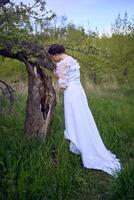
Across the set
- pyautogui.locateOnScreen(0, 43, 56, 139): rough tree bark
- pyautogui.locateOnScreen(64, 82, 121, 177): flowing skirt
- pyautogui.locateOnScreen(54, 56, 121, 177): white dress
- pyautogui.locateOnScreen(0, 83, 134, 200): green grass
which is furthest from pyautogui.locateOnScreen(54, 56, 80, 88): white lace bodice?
pyautogui.locateOnScreen(0, 83, 134, 200): green grass

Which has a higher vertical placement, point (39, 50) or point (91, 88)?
point (39, 50)

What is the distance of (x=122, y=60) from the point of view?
77.8ft

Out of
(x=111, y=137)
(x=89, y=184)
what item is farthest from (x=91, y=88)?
(x=89, y=184)

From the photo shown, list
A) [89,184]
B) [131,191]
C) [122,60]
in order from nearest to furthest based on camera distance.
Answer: [131,191] < [89,184] < [122,60]

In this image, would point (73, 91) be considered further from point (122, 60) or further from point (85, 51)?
point (122, 60)

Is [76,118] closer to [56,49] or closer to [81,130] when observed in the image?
[81,130]

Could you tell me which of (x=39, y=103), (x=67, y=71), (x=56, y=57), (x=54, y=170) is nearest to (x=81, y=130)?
(x=39, y=103)

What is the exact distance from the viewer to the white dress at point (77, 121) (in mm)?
8023

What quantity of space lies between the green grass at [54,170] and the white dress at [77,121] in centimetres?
21

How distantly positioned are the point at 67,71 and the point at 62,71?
88 millimetres

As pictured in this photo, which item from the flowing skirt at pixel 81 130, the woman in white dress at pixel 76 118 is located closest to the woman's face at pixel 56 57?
the woman in white dress at pixel 76 118

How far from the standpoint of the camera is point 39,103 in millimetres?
8336

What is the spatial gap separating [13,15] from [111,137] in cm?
381

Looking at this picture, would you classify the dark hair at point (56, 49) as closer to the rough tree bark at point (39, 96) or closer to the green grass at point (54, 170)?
the rough tree bark at point (39, 96)
